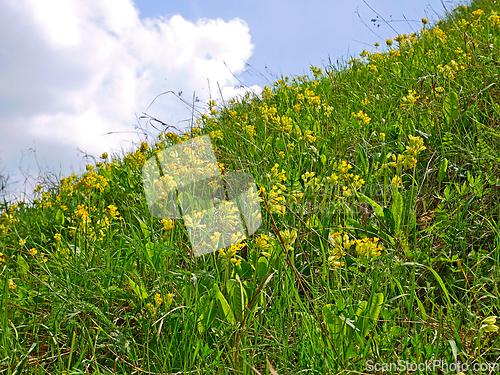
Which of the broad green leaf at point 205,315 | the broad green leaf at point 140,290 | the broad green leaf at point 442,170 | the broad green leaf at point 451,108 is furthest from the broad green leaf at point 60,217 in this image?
the broad green leaf at point 451,108

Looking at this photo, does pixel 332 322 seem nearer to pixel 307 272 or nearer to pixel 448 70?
pixel 307 272

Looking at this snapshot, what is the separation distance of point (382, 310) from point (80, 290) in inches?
57.6

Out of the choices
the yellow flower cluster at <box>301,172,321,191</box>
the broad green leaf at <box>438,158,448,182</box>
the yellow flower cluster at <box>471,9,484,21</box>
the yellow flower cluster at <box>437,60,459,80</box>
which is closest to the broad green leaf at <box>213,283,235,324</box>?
the yellow flower cluster at <box>301,172,321,191</box>

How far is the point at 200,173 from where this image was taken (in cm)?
256

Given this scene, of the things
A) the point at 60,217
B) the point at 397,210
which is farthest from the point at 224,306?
the point at 60,217

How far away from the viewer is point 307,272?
192 centimetres

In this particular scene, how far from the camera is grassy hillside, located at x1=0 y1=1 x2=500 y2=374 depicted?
4.45ft

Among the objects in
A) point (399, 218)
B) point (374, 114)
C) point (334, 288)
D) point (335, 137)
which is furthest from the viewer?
point (374, 114)

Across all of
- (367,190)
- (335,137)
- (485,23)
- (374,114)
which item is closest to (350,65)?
(485,23)

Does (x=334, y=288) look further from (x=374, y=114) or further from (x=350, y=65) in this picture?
(x=350, y=65)

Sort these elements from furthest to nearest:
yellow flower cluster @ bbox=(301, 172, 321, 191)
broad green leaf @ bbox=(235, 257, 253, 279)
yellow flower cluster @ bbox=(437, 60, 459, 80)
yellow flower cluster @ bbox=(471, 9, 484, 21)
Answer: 1. yellow flower cluster @ bbox=(471, 9, 484, 21)
2. yellow flower cluster @ bbox=(437, 60, 459, 80)
3. yellow flower cluster @ bbox=(301, 172, 321, 191)
4. broad green leaf @ bbox=(235, 257, 253, 279)

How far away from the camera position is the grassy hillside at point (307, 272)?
1355 millimetres

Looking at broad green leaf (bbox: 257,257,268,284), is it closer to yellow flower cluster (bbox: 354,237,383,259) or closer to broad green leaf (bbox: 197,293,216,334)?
broad green leaf (bbox: 197,293,216,334)

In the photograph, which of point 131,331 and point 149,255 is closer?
point 131,331
